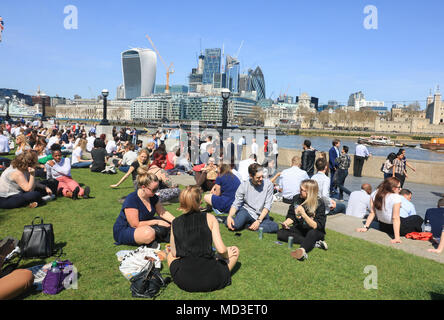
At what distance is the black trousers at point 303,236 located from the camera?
203 inches

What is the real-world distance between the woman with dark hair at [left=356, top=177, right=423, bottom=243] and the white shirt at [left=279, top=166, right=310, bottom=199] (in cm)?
173

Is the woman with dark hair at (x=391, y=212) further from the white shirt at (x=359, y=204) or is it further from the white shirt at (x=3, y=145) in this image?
the white shirt at (x=3, y=145)

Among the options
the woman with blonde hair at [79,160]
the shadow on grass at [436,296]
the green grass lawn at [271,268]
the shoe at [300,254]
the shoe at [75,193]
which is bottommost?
the shadow on grass at [436,296]

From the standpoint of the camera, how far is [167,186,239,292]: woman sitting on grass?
12.2ft

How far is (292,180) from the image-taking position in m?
7.75

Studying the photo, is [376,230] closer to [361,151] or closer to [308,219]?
[308,219]

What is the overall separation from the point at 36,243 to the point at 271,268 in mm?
3317

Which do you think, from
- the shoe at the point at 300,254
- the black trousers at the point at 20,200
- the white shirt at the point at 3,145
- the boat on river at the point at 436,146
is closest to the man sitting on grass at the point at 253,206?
the shoe at the point at 300,254

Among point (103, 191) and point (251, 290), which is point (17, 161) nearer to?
point (103, 191)

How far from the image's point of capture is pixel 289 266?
4605 mm

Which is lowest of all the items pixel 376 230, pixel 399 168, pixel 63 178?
pixel 376 230

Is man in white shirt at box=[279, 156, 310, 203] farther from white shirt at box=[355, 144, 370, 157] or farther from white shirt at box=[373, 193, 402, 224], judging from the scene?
white shirt at box=[355, 144, 370, 157]

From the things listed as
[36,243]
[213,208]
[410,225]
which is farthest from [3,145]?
[410,225]

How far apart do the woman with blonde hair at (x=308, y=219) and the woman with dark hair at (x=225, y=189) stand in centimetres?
159
